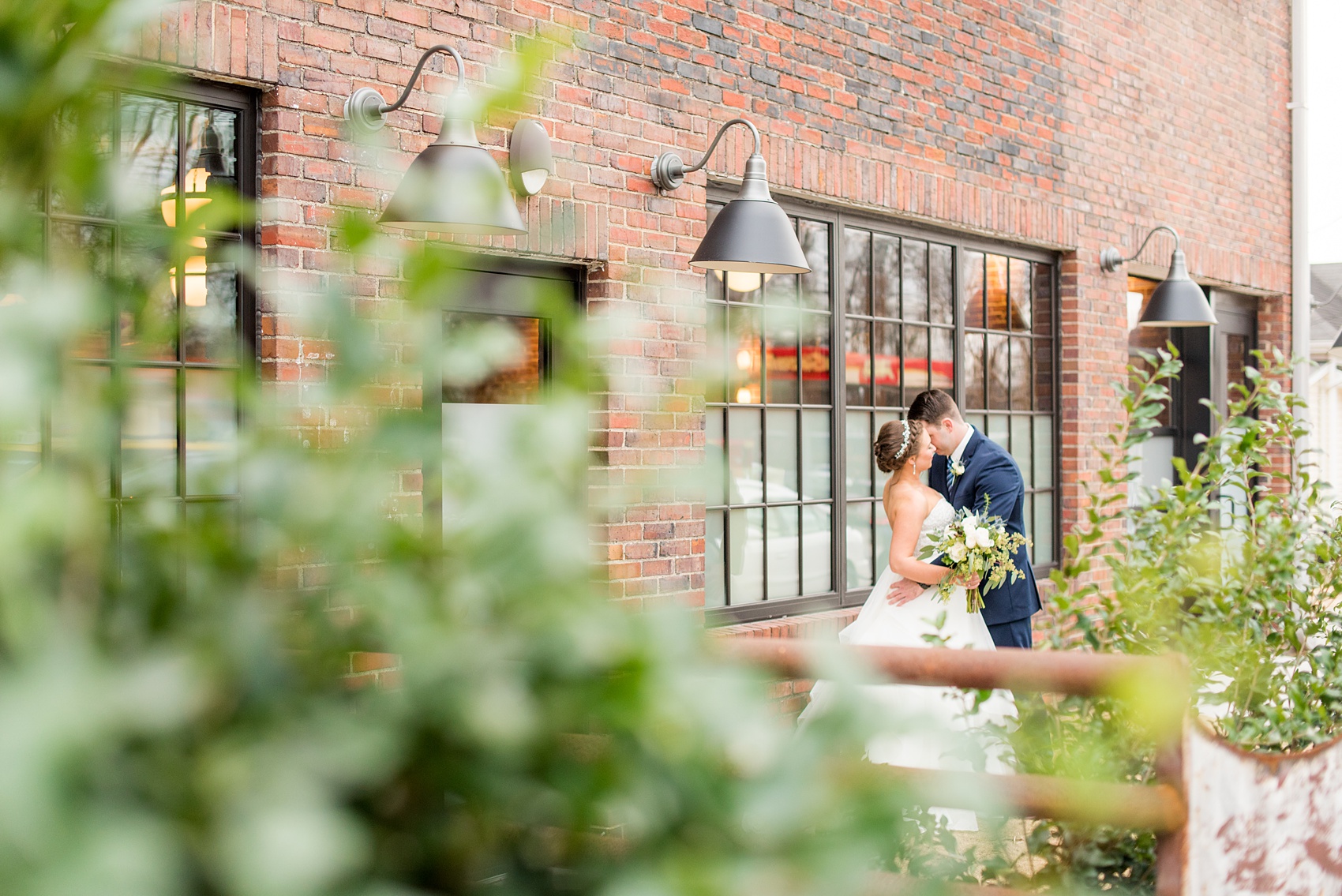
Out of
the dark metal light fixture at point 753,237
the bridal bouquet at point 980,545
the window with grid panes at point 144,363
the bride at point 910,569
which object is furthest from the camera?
the bride at point 910,569

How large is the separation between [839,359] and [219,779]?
20.3 ft

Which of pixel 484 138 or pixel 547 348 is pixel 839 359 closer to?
pixel 547 348

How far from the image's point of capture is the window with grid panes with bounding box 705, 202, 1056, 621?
600 centimetres

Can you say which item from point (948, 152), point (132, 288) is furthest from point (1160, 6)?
point (132, 288)

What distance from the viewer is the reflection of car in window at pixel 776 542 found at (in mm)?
6000

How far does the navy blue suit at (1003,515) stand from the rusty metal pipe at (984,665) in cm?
406

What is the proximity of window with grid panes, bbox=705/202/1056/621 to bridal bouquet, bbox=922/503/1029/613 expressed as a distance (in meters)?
1.00

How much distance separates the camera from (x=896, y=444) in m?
6.01

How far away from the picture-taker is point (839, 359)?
6574 mm

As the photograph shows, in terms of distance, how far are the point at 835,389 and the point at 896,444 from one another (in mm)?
637

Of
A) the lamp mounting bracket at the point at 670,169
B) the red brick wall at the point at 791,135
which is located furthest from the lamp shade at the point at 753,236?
the lamp mounting bracket at the point at 670,169

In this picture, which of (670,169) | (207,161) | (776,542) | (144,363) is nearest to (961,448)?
(776,542)

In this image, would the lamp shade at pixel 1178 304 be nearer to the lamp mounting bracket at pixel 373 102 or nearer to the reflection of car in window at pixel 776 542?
the reflection of car in window at pixel 776 542

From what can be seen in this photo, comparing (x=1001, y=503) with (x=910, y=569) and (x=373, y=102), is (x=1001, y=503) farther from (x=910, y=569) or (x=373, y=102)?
(x=373, y=102)
